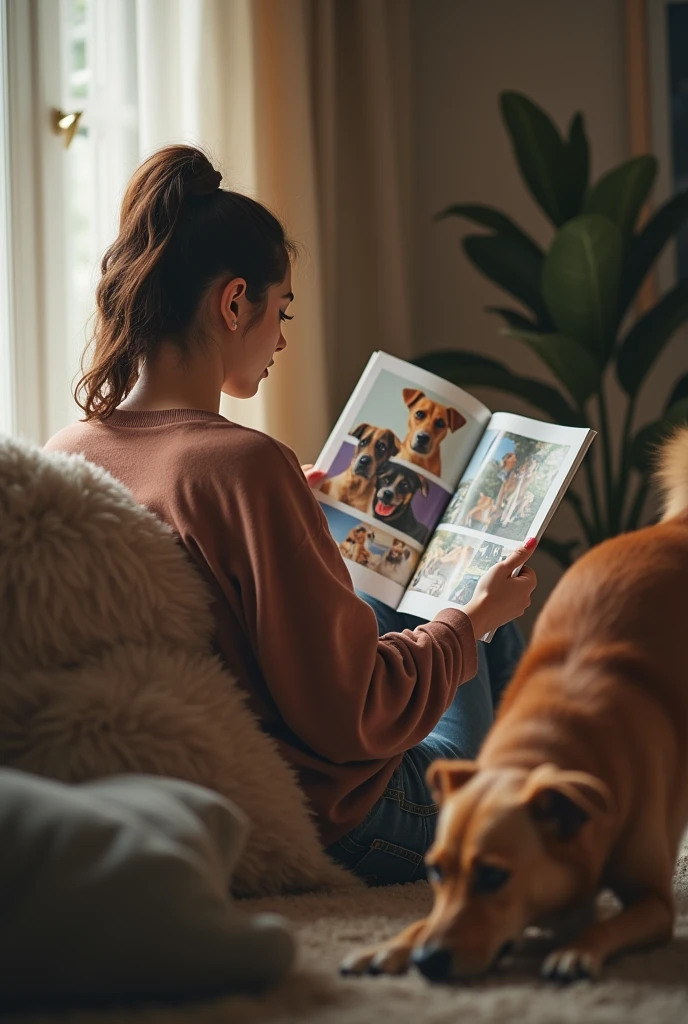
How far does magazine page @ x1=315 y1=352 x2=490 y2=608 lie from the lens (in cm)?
132

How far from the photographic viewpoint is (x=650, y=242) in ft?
7.58

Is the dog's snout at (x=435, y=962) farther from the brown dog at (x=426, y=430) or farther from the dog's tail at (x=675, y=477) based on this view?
the brown dog at (x=426, y=430)

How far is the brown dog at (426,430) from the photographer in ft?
4.42

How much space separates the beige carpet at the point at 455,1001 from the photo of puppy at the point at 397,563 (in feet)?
1.85

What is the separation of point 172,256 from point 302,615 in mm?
409

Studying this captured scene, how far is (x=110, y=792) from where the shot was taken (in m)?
0.76

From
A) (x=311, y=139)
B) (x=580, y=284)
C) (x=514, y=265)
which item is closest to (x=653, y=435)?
(x=580, y=284)

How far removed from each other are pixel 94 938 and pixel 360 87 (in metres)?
2.36

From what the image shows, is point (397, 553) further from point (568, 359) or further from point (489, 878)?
point (568, 359)

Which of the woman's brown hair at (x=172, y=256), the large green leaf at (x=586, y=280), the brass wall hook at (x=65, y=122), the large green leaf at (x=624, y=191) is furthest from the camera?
the large green leaf at (x=624, y=191)

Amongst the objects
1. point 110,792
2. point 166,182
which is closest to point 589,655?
point 110,792

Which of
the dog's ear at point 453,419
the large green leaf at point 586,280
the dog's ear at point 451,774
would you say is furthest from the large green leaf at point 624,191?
the dog's ear at point 451,774

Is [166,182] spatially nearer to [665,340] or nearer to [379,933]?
[379,933]

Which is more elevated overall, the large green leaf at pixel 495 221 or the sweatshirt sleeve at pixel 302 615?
the large green leaf at pixel 495 221
